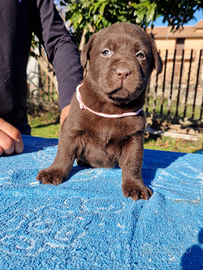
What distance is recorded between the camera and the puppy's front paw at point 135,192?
57.7 inches

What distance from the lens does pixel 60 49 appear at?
103 inches

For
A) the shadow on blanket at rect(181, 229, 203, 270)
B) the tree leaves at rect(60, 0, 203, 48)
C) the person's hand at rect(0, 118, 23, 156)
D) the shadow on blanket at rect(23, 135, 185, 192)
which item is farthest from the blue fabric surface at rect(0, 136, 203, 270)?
the tree leaves at rect(60, 0, 203, 48)

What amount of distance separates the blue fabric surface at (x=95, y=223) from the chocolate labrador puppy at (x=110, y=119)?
5.7 inches

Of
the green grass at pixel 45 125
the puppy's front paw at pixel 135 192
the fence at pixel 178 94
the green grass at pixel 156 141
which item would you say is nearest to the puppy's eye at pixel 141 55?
the puppy's front paw at pixel 135 192

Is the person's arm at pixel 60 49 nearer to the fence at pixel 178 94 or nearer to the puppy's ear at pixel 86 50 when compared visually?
the puppy's ear at pixel 86 50

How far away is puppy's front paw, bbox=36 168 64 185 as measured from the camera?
157 centimetres

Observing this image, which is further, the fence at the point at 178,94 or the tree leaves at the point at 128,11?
the fence at the point at 178,94

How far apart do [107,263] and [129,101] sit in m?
1.04

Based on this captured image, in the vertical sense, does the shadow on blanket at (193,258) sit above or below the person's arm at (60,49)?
below

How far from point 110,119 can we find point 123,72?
0.37 meters

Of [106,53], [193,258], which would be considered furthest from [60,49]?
[193,258]

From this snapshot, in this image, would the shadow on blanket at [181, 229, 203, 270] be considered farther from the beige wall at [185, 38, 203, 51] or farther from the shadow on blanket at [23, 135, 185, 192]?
the beige wall at [185, 38, 203, 51]

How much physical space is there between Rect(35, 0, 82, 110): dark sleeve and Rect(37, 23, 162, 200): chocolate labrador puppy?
0.76 metres

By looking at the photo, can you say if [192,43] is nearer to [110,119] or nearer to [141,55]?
[141,55]
